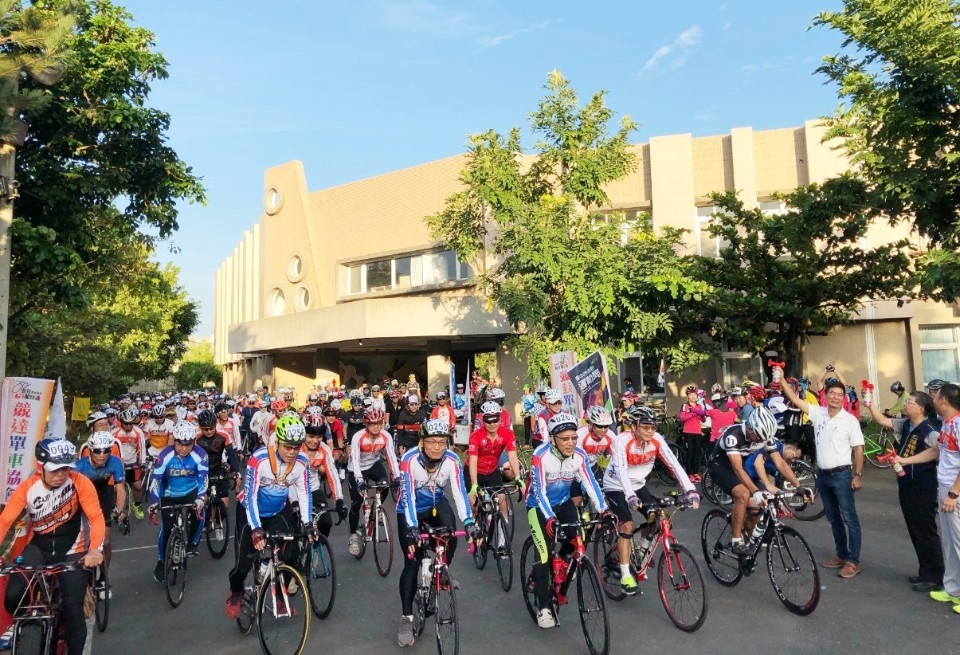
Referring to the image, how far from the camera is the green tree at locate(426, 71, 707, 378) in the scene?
1803 cm

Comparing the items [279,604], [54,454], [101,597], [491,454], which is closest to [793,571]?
[491,454]

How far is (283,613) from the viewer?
5.88 meters

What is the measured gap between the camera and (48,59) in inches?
418

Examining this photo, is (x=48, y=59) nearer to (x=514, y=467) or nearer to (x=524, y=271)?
(x=514, y=467)

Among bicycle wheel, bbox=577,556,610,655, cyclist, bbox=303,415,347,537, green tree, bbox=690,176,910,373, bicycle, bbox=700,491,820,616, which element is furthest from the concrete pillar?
bicycle wheel, bbox=577,556,610,655

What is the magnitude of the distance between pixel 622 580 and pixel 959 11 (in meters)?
10.5

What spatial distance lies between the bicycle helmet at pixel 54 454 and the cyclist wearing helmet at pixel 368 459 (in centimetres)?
380

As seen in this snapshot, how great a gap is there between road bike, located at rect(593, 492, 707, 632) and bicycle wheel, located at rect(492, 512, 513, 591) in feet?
4.10

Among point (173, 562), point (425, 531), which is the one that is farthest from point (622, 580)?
point (173, 562)

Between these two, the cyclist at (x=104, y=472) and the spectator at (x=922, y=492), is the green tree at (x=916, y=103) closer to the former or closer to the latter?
the spectator at (x=922, y=492)

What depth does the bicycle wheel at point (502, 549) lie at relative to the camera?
25.9 feet

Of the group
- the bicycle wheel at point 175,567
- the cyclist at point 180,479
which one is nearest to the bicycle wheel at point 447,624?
the bicycle wheel at point 175,567

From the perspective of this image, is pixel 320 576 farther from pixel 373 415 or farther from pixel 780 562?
pixel 780 562

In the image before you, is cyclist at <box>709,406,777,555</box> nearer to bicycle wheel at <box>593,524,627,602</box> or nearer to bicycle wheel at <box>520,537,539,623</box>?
bicycle wheel at <box>593,524,627,602</box>
